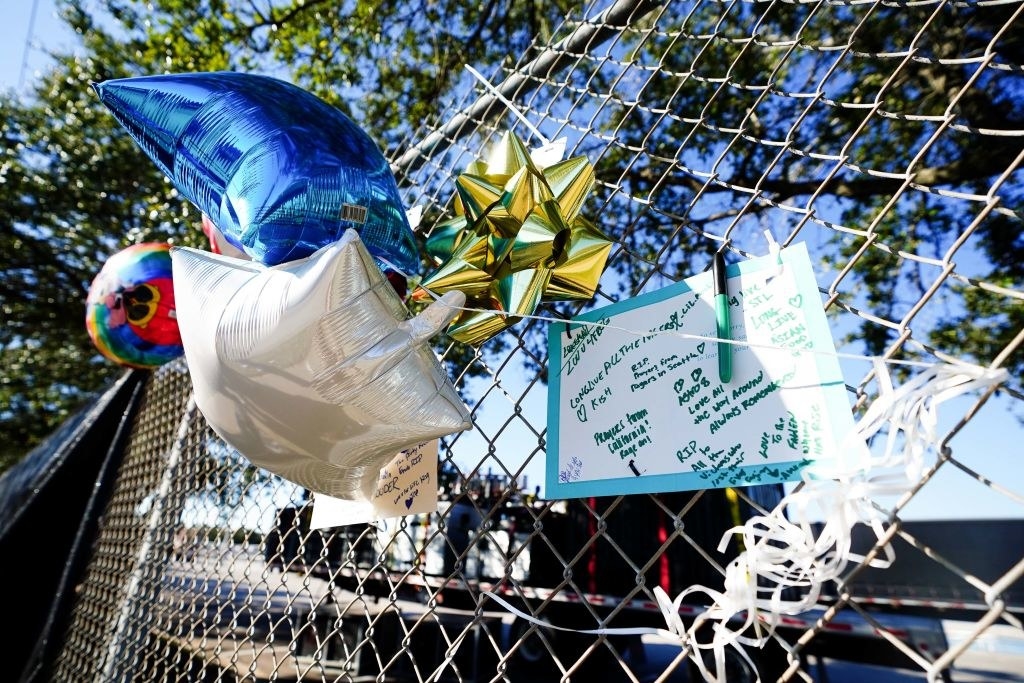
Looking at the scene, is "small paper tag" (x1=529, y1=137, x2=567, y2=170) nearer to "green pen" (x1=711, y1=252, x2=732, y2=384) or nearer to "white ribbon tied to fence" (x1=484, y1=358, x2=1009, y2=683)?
"green pen" (x1=711, y1=252, x2=732, y2=384)

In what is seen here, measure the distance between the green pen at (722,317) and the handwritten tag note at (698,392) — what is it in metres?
0.01

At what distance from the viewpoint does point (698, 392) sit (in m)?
0.76

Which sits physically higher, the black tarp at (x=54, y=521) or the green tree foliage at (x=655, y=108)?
the green tree foliage at (x=655, y=108)

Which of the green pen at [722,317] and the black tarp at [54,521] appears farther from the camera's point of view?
the black tarp at [54,521]

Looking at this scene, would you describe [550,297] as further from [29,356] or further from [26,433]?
[26,433]

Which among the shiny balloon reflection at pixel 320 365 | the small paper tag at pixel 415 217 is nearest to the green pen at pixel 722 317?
the shiny balloon reflection at pixel 320 365

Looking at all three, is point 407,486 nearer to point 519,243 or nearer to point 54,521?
point 519,243

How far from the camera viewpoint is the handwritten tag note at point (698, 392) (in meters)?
0.66

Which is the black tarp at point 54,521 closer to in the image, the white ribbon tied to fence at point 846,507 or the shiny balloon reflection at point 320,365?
the shiny balloon reflection at point 320,365

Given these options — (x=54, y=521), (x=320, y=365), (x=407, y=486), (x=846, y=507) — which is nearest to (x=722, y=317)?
(x=846, y=507)

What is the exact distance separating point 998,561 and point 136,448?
10.0 m

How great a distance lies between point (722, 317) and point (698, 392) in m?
0.11

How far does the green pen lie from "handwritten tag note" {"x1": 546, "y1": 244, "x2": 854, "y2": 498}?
0.03 feet

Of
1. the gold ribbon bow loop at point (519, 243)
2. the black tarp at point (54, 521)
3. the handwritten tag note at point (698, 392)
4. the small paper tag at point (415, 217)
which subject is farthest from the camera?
the black tarp at point (54, 521)
